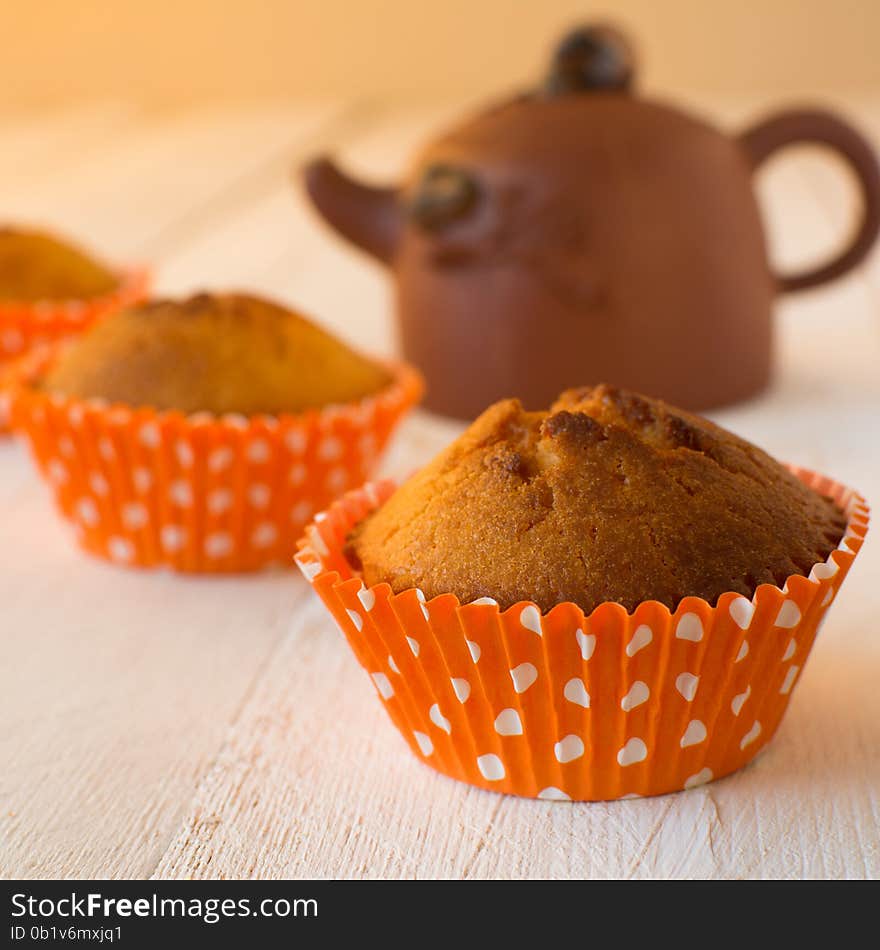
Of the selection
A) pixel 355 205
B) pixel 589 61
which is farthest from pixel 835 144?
pixel 355 205

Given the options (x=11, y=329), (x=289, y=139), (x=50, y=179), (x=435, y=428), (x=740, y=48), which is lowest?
(x=740, y=48)

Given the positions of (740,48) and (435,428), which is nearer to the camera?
(435,428)

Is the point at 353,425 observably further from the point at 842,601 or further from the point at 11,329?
the point at 11,329

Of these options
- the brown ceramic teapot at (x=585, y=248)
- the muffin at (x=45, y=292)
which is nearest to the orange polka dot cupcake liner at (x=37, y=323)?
the muffin at (x=45, y=292)

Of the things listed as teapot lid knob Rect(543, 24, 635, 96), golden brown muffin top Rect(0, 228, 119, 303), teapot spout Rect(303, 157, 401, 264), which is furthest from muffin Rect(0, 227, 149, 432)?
teapot lid knob Rect(543, 24, 635, 96)

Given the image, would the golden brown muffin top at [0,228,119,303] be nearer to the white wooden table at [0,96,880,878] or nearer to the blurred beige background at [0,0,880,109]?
the white wooden table at [0,96,880,878]

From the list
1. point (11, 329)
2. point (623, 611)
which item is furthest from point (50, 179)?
point (623, 611)

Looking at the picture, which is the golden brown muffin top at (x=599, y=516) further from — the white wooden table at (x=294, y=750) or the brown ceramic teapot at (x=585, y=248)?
the brown ceramic teapot at (x=585, y=248)
